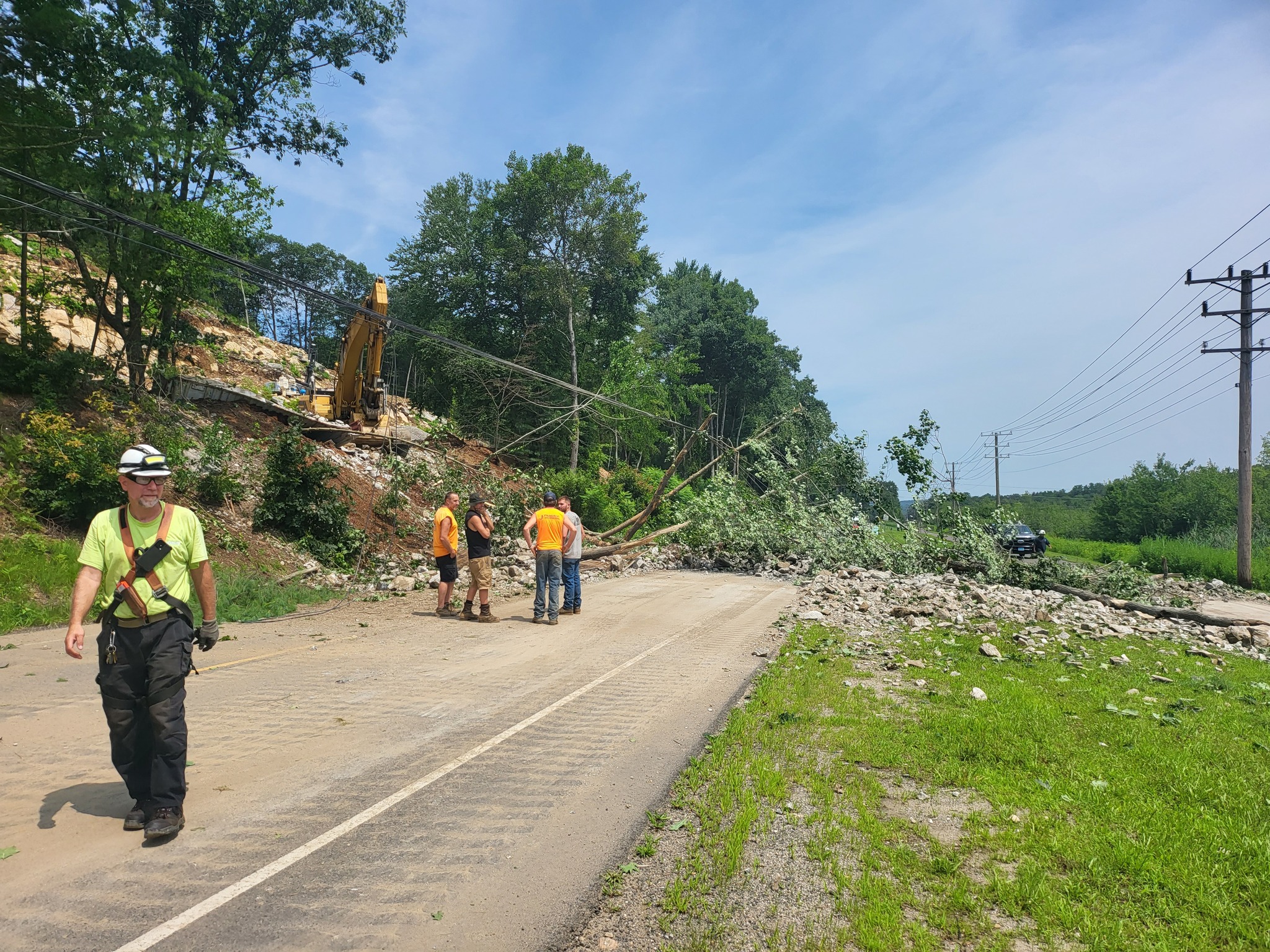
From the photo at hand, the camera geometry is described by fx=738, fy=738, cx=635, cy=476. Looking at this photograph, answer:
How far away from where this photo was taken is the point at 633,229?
43.6m

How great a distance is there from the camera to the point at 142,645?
4016 millimetres

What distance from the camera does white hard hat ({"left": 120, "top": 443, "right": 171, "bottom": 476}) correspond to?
399 cm

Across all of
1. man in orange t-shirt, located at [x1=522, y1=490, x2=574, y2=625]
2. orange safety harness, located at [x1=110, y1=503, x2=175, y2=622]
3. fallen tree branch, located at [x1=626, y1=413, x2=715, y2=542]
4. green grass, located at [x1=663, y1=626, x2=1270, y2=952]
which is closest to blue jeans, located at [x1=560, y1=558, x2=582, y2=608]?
man in orange t-shirt, located at [x1=522, y1=490, x2=574, y2=625]

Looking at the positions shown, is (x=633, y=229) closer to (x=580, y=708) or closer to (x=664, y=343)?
(x=664, y=343)

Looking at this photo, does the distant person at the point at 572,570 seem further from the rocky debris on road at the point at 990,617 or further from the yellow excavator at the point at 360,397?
the yellow excavator at the point at 360,397

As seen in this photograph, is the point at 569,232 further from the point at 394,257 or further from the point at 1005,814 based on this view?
the point at 1005,814

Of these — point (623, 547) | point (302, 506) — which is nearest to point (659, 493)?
point (623, 547)

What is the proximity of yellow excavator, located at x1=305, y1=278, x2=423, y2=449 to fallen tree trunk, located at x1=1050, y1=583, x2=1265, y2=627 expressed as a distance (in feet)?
59.5

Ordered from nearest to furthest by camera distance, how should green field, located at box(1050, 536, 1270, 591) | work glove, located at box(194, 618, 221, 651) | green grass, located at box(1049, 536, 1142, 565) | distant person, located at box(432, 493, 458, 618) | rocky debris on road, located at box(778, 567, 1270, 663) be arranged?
work glove, located at box(194, 618, 221, 651)
distant person, located at box(432, 493, 458, 618)
rocky debris on road, located at box(778, 567, 1270, 663)
green field, located at box(1050, 536, 1270, 591)
green grass, located at box(1049, 536, 1142, 565)

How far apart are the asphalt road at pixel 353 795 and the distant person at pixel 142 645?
273mm

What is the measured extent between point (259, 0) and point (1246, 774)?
2915 cm

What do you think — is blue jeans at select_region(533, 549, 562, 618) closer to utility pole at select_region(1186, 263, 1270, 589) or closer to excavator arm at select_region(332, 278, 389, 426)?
excavator arm at select_region(332, 278, 389, 426)

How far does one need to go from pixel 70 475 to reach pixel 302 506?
Answer: 430 cm

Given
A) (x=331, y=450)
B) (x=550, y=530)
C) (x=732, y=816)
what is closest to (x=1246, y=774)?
(x=732, y=816)
